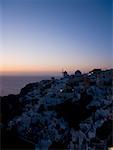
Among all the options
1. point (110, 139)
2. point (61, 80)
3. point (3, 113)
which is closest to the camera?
point (110, 139)

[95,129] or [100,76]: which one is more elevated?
[100,76]

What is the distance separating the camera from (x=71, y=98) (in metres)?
7.03

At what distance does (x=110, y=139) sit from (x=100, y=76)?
14.7ft

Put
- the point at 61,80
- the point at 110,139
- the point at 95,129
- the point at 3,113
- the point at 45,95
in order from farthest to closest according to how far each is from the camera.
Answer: the point at 61,80
the point at 45,95
the point at 3,113
the point at 95,129
the point at 110,139

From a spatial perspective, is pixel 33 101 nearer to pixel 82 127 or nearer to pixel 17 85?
pixel 17 85

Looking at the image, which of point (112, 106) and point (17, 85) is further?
point (17, 85)

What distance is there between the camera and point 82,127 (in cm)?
526

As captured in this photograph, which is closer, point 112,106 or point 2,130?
point 2,130

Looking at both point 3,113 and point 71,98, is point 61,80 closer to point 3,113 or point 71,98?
point 71,98

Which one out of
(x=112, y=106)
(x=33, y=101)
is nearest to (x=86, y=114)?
(x=112, y=106)

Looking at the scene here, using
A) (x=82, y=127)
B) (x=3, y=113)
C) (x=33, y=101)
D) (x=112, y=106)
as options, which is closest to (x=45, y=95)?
(x=33, y=101)

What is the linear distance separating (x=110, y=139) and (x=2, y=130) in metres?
1.57

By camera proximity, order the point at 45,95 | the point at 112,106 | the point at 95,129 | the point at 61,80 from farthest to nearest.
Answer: the point at 61,80 < the point at 45,95 < the point at 112,106 < the point at 95,129

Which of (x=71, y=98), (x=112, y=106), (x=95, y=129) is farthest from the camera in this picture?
(x=71, y=98)
